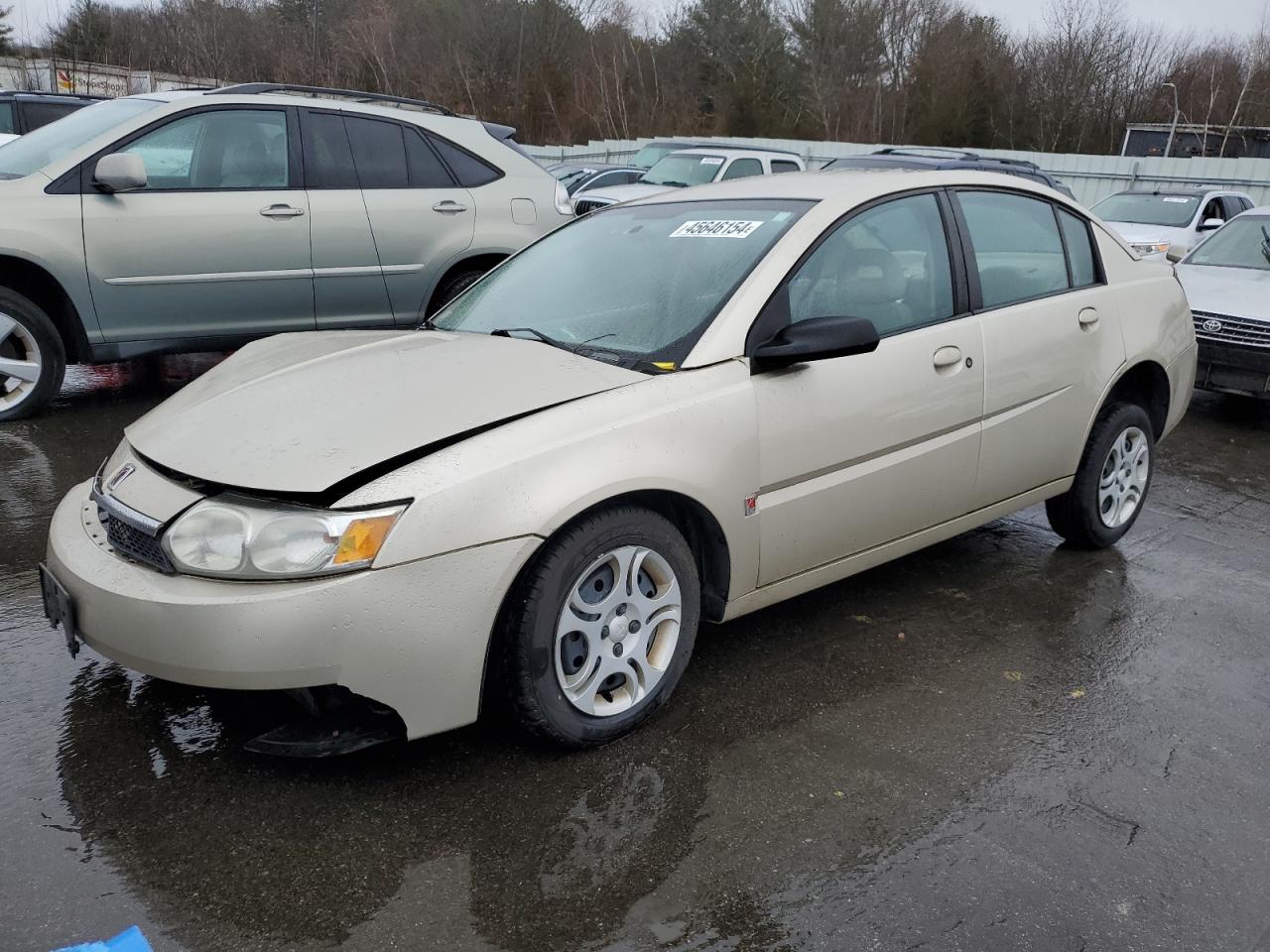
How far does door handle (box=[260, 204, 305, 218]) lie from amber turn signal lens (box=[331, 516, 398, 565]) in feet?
14.6

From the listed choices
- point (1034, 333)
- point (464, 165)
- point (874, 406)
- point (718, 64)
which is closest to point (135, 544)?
point (874, 406)

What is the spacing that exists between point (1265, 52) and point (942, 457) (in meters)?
44.7

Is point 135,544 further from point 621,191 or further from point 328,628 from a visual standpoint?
point 621,191

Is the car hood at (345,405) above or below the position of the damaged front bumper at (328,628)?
above

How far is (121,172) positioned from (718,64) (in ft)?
142

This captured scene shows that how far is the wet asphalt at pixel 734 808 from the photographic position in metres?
2.43

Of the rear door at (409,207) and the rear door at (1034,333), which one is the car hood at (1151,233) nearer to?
the rear door at (409,207)

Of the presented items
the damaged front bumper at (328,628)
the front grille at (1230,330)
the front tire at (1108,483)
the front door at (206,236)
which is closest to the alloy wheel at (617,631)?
the damaged front bumper at (328,628)

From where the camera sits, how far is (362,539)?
8.49ft

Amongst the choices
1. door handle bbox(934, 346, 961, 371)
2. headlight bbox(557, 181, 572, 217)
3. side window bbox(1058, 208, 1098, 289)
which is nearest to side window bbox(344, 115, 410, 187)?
headlight bbox(557, 181, 572, 217)

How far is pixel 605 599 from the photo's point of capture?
3.00 m

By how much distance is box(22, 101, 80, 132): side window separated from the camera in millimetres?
13487

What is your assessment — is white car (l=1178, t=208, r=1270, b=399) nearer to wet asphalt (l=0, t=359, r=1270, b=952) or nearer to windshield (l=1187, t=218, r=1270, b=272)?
windshield (l=1187, t=218, r=1270, b=272)

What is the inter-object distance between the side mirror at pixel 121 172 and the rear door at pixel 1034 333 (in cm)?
426
